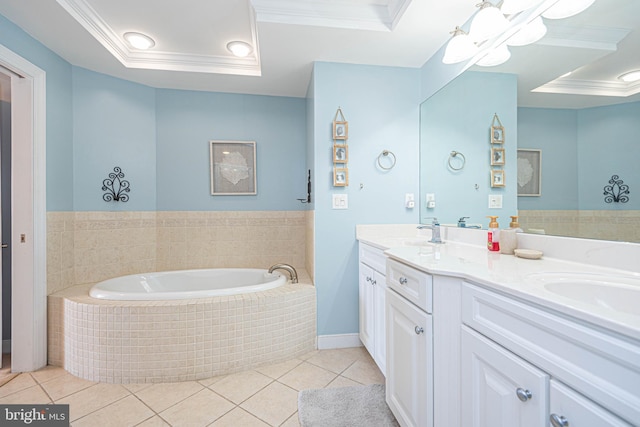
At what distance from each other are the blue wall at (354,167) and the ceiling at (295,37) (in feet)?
0.55

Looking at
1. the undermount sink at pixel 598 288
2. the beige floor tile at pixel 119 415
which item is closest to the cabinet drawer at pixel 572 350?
the undermount sink at pixel 598 288

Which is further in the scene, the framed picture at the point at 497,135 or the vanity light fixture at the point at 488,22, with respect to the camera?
the framed picture at the point at 497,135

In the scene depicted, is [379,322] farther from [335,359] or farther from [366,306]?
[335,359]

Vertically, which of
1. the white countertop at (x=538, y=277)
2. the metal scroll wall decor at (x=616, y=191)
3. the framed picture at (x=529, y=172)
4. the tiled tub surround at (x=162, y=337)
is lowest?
the tiled tub surround at (x=162, y=337)

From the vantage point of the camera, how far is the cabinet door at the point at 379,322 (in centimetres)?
172

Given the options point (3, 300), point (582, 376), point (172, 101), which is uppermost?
point (172, 101)

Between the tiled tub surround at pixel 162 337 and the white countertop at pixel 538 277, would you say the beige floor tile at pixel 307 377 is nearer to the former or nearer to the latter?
the tiled tub surround at pixel 162 337

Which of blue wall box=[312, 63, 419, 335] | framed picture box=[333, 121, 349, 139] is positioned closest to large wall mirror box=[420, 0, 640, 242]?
blue wall box=[312, 63, 419, 335]

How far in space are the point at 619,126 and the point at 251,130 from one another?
2.74m

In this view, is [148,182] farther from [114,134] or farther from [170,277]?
[170,277]

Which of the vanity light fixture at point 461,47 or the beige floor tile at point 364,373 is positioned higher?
the vanity light fixture at point 461,47

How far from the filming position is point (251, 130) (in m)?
2.99

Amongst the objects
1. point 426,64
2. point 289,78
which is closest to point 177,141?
point 289,78

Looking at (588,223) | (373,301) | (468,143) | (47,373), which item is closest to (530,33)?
(468,143)
